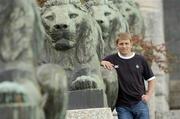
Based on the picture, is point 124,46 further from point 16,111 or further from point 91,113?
point 16,111

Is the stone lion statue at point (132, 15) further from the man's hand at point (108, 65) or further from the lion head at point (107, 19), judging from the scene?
the man's hand at point (108, 65)

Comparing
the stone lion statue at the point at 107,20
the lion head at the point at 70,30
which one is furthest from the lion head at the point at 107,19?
the lion head at the point at 70,30

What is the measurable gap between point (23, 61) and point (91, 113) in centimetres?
457

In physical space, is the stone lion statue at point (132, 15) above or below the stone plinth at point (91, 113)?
above

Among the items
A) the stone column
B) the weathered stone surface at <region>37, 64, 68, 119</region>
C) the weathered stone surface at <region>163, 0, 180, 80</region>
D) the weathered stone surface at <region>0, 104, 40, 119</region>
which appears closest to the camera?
the weathered stone surface at <region>0, 104, 40, 119</region>

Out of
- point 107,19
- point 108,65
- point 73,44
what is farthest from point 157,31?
point 108,65

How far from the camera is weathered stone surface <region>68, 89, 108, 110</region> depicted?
900 centimetres

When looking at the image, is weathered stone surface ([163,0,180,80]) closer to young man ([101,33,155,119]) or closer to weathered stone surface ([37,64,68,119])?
young man ([101,33,155,119])

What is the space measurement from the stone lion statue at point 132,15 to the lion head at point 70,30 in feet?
16.5

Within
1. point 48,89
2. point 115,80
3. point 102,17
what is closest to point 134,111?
point 115,80

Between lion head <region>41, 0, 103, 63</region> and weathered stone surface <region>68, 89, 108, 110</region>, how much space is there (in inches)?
19.6

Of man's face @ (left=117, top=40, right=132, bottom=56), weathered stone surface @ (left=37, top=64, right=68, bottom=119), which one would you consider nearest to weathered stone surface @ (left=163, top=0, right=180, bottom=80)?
man's face @ (left=117, top=40, right=132, bottom=56)

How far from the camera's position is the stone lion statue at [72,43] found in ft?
29.6

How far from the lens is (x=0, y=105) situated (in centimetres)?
425
